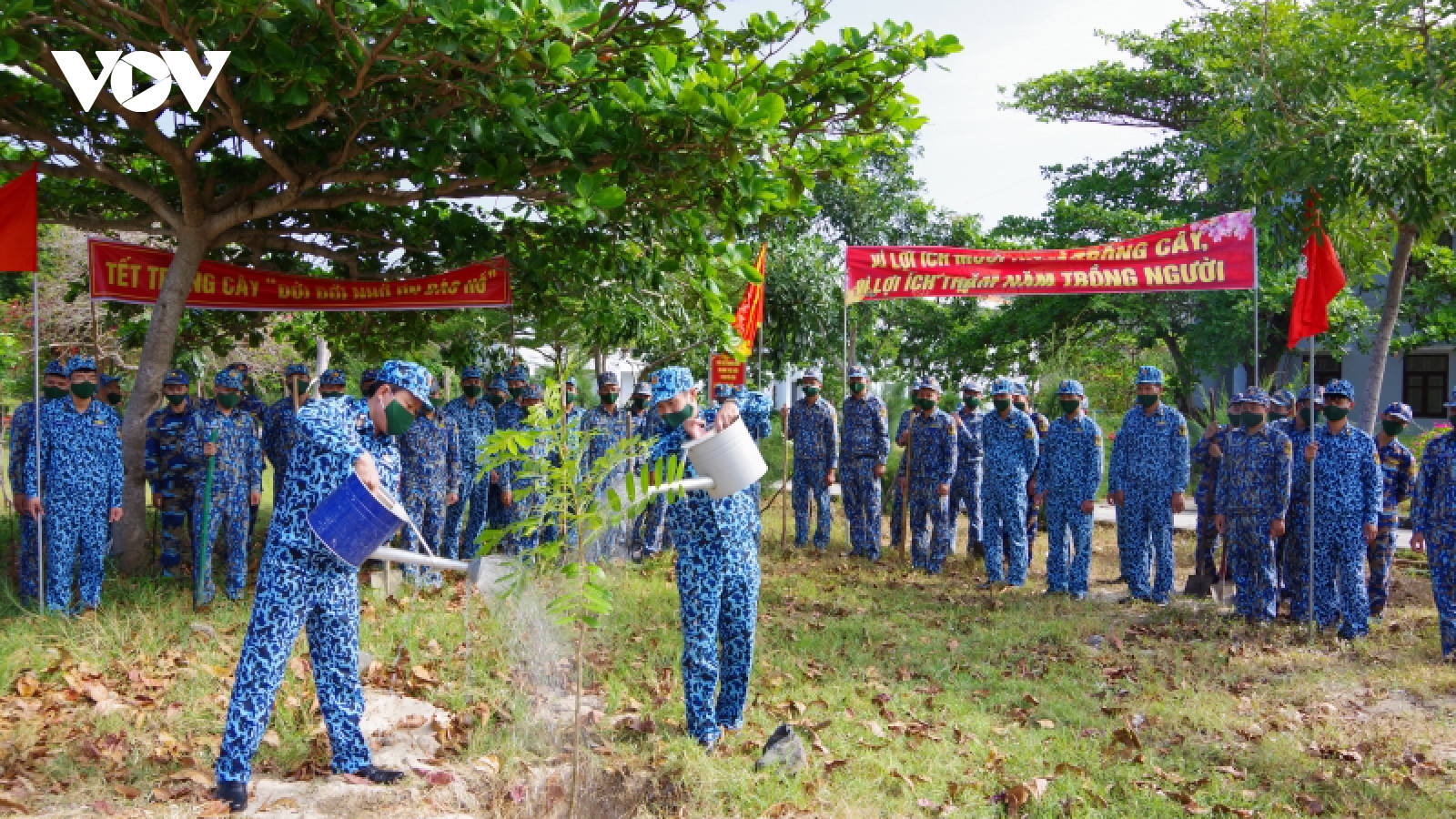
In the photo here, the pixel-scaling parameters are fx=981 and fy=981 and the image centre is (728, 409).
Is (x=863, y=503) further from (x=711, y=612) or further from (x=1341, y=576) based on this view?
(x=711, y=612)

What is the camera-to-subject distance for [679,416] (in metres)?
4.80

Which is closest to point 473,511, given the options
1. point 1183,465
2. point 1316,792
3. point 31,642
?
point 31,642

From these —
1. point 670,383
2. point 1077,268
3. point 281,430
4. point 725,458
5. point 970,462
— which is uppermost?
point 1077,268

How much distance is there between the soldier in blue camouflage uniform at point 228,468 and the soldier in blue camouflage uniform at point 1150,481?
742 cm

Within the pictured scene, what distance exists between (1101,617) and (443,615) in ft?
17.1

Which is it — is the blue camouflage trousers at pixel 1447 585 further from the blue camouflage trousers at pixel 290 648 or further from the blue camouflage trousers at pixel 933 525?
the blue camouflage trousers at pixel 290 648

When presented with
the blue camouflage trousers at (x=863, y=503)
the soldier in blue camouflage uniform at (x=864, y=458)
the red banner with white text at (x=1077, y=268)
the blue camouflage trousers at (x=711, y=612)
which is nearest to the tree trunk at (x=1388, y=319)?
the red banner with white text at (x=1077, y=268)

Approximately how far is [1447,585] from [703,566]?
5.34 meters

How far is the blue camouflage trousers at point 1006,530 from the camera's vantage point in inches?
363

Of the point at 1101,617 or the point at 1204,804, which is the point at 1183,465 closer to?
the point at 1101,617

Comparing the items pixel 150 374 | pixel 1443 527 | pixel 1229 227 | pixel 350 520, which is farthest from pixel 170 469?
pixel 1443 527

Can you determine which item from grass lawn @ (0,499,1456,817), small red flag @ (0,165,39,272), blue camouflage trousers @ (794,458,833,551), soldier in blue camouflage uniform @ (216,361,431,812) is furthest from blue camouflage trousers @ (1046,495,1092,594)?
small red flag @ (0,165,39,272)

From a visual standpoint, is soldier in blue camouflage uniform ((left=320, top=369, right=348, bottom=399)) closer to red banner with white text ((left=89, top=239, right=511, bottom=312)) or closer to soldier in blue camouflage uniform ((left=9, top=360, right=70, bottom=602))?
red banner with white text ((left=89, top=239, right=511, bottom=312))

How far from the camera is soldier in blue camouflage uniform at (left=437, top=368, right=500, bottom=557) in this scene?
964 centimetres
